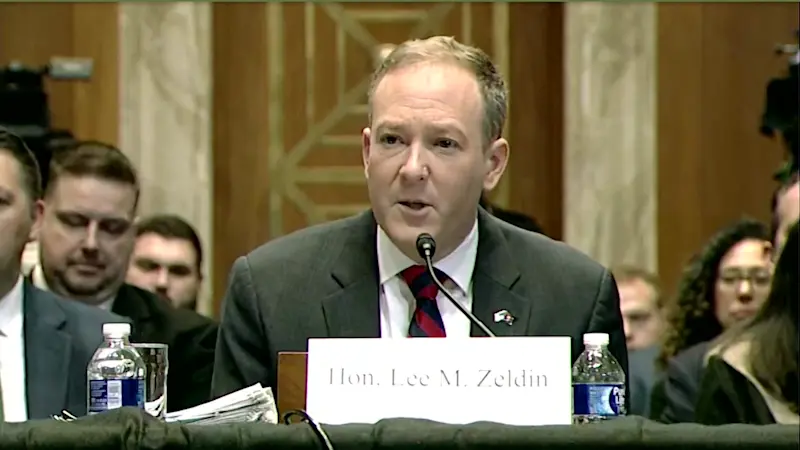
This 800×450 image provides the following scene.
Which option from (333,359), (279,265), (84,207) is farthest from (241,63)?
(333,359)

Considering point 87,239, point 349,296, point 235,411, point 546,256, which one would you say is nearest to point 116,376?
point 235,411

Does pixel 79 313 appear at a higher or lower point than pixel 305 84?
lower

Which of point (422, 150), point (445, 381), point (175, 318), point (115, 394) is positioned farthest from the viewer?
point (175, 318)

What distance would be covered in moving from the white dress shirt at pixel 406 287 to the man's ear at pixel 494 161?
112 millimetres

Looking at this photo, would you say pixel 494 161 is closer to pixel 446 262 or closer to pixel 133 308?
pixel 446 262

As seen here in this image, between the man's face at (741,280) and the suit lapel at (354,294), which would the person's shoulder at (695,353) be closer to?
the man's face at (741,280)

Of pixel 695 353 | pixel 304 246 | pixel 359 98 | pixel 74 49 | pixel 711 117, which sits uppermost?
pixel 74 49

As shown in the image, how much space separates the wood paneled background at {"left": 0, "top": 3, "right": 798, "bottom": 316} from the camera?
22.1ft

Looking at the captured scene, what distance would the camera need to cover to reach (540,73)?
275 inches

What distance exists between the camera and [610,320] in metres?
2.94

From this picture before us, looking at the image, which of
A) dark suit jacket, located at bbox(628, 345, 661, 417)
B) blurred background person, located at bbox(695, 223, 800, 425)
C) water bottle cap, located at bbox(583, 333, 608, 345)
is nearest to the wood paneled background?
dark suit jacket, located at bbox(628, 345, 661, 417)

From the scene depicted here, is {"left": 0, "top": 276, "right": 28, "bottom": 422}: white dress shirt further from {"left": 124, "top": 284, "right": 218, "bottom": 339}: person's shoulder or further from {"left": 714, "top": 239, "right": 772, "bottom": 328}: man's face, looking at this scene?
{"left": 714, "top": 239, "right": 772, "bottom": 328}: man's face

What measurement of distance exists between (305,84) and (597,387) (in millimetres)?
4598

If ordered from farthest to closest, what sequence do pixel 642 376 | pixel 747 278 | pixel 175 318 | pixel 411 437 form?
1. pixel 642 376
2. pixel 747 278
3. pixel 175 318
4. pixel 411 437
